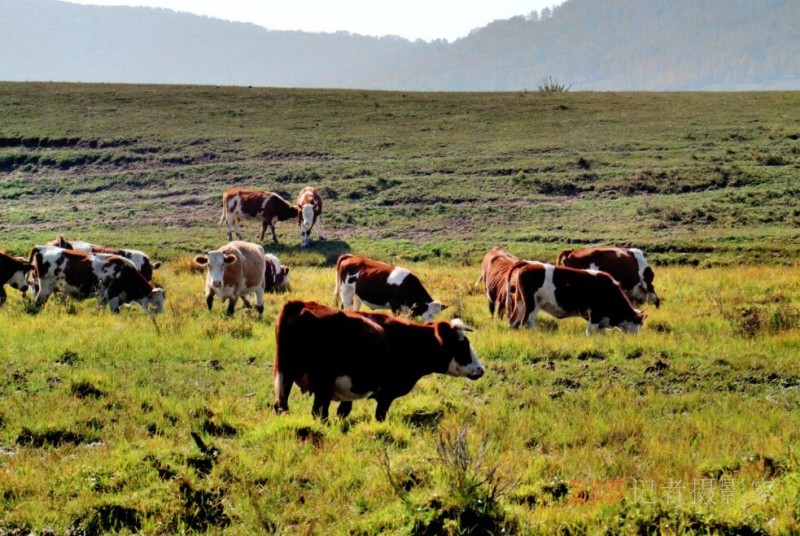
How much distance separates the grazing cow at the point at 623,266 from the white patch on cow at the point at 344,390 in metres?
11.0

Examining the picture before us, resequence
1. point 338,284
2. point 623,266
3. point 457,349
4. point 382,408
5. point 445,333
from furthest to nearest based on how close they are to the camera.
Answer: point 623,266 < point 338,284 < point 457,349 < point 445,333 < point 382,408

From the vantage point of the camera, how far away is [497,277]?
1730 cm

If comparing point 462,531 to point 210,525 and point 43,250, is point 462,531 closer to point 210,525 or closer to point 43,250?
point 210,525

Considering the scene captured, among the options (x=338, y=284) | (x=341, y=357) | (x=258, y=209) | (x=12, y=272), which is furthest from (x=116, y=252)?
(x=341, y=357)

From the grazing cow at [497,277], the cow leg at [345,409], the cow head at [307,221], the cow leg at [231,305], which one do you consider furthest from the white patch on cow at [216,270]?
the cow head at [307,221]

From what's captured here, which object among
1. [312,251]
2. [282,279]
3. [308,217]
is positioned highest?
[308,217]

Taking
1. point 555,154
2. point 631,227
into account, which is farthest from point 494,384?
point 555,154

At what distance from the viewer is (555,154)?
4369 cm

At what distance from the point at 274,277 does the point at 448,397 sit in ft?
35.7

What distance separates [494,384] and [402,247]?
17.7 metres

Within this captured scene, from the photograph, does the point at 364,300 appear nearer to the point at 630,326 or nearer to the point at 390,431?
the point at 630,326

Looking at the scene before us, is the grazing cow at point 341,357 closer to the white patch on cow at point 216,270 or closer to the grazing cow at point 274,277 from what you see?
the white patch on cow at point 216,270

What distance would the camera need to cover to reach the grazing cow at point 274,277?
20.6 m

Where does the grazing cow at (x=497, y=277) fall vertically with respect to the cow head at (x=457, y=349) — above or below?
below
